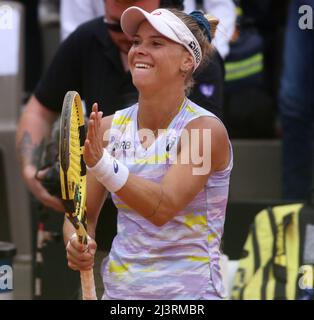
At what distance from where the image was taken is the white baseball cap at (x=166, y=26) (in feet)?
10.1

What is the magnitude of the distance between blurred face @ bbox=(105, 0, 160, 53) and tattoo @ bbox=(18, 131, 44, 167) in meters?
0.63

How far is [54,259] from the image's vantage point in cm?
445

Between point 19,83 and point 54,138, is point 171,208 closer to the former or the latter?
point 54,138

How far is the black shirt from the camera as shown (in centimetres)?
390

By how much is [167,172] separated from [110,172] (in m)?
0.22

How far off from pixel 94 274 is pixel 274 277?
1.23 metres

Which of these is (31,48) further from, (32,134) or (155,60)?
(155,60)

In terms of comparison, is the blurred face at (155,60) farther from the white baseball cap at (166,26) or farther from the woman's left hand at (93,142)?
the woman's left hand at (93,142)

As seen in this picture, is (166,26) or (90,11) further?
(90,11)

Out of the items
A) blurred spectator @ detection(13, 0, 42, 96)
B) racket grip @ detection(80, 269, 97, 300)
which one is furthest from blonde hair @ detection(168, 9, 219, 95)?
blurred spectator @ detection(13, 0, 42, 96)

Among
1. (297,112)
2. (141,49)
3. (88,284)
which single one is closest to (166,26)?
(141,49)

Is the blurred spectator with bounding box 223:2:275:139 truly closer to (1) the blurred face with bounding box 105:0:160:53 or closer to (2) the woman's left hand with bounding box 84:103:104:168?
(1) the blurred face with bounding box 105:0:160:53

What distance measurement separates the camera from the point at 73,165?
2.89 metres
